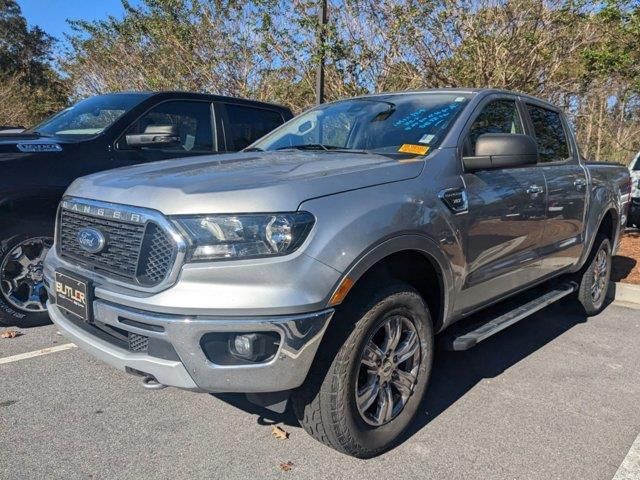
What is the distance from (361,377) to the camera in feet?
9.17

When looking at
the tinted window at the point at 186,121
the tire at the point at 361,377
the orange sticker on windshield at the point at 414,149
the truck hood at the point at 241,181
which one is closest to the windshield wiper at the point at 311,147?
the truck hood at the point at 241,181

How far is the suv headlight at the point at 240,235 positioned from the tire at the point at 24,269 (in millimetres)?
2598

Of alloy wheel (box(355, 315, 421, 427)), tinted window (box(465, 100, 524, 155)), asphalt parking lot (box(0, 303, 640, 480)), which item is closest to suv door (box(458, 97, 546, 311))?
tinted window (box(465, 100, 524, 155))

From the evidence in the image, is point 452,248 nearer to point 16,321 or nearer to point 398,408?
point 398,408

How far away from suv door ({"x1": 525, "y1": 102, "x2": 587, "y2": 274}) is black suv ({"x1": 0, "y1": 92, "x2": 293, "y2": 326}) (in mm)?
2968

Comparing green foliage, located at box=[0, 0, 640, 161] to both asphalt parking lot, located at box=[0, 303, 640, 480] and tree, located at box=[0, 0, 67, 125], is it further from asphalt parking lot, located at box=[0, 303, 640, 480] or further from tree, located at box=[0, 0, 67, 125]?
tree, located at box=[0, 0, 67, 125]

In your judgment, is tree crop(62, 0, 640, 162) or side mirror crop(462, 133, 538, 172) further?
tree crop(62, 0, 640, 162)

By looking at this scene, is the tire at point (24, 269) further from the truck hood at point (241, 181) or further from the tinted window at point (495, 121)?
the tinted window at point (495, 121)

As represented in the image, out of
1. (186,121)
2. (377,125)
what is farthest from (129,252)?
(186,121)

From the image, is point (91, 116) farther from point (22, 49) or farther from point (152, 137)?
point (22, 49)

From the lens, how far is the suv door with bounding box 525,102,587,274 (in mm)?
4137

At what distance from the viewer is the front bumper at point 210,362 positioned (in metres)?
2.28

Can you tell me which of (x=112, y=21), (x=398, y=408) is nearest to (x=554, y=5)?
(x=398, y=408)

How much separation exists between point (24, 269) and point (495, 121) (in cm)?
375
